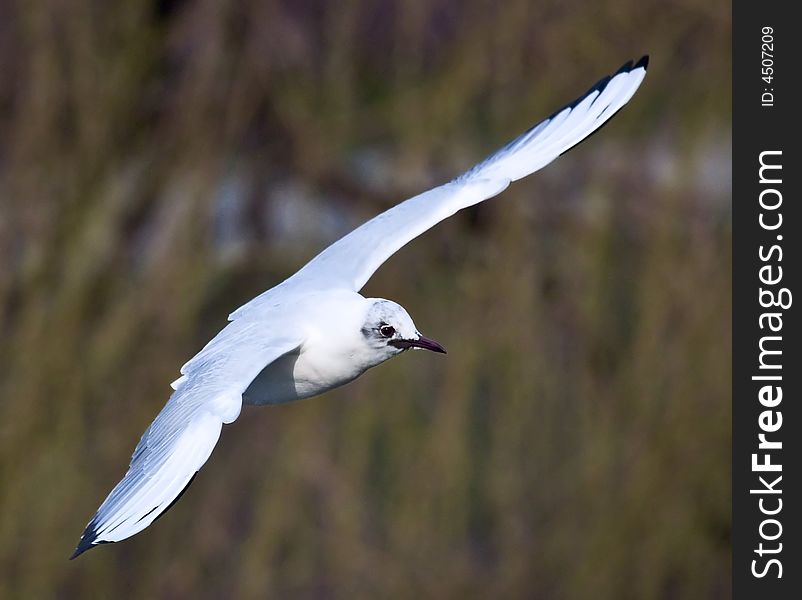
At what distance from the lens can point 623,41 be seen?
610 cm

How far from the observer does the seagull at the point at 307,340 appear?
325cm

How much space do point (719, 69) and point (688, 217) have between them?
57cm

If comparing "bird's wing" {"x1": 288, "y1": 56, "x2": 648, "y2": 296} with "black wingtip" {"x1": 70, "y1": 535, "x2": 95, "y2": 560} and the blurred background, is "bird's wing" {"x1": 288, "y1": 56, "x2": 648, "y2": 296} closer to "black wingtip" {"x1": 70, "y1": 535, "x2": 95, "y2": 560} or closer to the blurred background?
"black wingtip" {"x1": 70, "y1": 535, "x2": 95, "y2": 560}

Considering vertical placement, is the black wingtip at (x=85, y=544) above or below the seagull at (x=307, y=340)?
below

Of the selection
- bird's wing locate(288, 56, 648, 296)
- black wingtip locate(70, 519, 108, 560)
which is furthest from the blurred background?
black wingtip locate(70, 519, 108, 560)

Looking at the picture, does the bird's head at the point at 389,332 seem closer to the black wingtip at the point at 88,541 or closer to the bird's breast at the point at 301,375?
the bird's breast at the point at 301,375

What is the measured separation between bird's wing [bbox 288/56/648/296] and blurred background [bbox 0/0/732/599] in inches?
55.5

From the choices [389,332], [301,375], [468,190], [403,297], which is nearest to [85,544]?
[301,375]

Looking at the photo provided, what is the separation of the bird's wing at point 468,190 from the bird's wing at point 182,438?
45 centimetres

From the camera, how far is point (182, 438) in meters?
3.28

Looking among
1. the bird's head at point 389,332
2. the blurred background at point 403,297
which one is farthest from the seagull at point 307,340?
the blurred background at point 403,297

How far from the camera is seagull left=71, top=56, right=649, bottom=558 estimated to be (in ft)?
10.6

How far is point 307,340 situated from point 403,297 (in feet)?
8.31

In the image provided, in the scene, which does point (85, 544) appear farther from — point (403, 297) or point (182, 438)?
point (403, 297)
